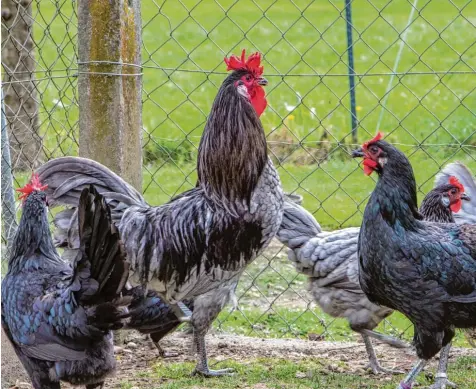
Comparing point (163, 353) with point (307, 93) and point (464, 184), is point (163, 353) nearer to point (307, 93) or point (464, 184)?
point (307, 93)

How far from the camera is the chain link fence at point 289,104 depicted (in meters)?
6.01

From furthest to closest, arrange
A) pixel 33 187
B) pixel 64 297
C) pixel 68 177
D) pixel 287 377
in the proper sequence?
1. pixel 287 377
2. pixel 68 177
3. pixel 33 187
4. pixel 64 297

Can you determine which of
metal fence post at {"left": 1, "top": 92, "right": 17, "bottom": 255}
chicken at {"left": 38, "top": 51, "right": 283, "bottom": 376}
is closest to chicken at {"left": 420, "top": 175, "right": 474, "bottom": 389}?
chicken at {"left": 38, "top": 51, "right": 283, "bottom": 376}

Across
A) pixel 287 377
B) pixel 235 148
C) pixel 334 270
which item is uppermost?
pixel 235 148

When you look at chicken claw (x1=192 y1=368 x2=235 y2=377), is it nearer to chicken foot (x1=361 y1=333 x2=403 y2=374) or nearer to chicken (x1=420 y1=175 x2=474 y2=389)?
chicken foot (x1=361 y1=333 x2=403 y2=374)

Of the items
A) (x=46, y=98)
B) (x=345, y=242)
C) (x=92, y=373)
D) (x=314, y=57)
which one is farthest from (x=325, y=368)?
(x=314, y=57)

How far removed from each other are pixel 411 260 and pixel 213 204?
120cm

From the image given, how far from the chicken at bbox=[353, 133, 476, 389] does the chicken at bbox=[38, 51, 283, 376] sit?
67 cm

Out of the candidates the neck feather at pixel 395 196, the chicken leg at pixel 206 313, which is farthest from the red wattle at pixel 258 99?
the chicken leg at pixel 206 313

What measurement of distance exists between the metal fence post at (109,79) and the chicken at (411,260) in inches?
60.4

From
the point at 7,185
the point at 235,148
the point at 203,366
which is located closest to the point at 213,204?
the point at 235,148

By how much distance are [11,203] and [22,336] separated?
123 cm

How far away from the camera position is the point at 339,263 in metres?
5.38

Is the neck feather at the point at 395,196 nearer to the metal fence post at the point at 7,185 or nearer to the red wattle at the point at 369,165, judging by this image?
the red wattle at the point at 369,165
